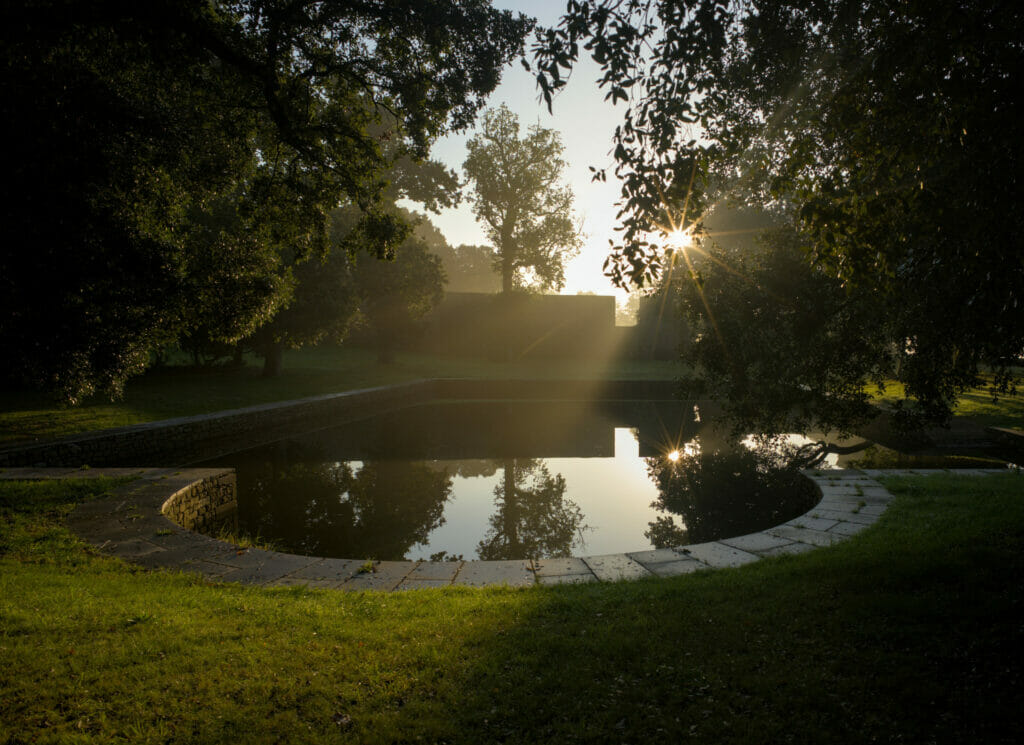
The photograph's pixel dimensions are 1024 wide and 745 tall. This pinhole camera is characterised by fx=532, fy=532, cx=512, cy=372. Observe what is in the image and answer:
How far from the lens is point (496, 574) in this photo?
504 centimetres

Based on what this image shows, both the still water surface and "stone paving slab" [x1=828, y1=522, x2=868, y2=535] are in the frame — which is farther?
the still water surface

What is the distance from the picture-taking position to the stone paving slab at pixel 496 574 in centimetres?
480

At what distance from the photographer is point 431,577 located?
4.97 metres

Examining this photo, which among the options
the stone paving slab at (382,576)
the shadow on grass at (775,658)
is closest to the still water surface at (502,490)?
the stone paving slab at (382,576)

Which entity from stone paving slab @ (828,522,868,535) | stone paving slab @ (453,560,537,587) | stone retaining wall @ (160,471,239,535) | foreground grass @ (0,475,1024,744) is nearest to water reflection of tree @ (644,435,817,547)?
stone paving slab @ (828,522,868,535)

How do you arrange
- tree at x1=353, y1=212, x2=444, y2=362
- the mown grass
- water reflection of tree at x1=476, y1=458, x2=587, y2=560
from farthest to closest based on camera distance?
1. tree at x1=353, y1=212, x2=444, y2=362
2. the mown grass
3. water reflection of tree at x1=476, y1=458, x2=587, y2=560

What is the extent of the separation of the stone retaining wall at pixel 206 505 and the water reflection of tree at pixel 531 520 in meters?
3.69

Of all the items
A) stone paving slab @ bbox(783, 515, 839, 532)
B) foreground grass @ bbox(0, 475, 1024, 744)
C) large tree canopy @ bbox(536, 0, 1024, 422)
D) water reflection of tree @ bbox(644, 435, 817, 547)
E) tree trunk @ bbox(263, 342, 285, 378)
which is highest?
large tree canopy @ bbox(536, 0, 1024, 422)

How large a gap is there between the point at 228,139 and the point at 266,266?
7.88 feet

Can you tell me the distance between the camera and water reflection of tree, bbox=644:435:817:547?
7.24 m

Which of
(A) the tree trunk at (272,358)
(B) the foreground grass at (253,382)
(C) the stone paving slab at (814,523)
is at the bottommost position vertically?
(C) the stone paving slab at (814,523)

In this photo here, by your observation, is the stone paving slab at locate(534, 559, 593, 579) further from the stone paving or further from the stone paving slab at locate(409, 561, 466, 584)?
the stone paving slab at locate(409, 561, 466, 584)

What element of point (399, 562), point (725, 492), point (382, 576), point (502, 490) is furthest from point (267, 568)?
point (725, 492)

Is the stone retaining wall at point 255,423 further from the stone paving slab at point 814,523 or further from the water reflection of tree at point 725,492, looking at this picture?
the stone paving slab at point 814,523
